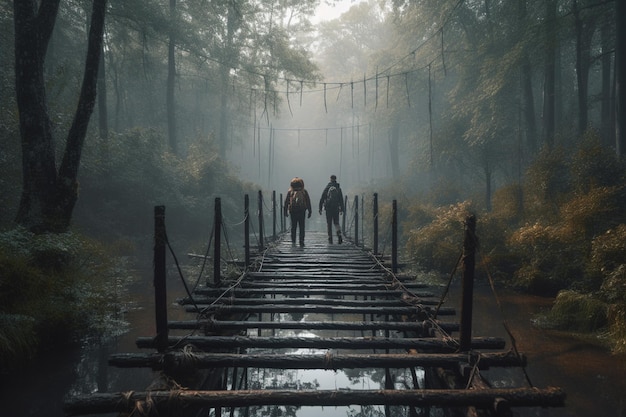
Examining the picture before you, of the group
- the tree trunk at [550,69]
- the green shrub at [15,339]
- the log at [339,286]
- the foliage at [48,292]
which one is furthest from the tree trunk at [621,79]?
the green shrub at [15,339]

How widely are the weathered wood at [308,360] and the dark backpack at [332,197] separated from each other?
8.47 metres

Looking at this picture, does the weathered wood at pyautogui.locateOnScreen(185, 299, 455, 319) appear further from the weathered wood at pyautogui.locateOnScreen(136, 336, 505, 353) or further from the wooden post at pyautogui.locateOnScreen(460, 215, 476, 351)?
the wooden post at pyautogui.locateOnScreen(460, 215, 476, 351)

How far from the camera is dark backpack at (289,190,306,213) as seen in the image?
1071 centimetres

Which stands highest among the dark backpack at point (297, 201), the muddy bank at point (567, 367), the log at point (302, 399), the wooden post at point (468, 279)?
the dark backpack at point (297, 201)

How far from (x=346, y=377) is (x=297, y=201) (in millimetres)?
5057

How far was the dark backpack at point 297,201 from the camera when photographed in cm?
1071

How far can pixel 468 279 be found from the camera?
136 inches

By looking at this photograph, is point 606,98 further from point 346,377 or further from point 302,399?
point 302,399

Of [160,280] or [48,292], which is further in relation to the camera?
[48,292]

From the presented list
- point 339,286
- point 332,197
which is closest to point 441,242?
point 332,197

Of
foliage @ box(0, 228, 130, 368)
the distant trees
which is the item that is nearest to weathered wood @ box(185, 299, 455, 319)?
foliage @ box(0, 228, 130, 368)

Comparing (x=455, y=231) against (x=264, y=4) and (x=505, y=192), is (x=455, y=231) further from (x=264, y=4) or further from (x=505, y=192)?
(x=264, y=4)

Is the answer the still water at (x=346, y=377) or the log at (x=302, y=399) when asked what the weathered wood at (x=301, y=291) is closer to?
the still water at (x=346, y=377)

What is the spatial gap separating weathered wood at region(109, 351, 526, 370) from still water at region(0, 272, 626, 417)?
6.93 feet
